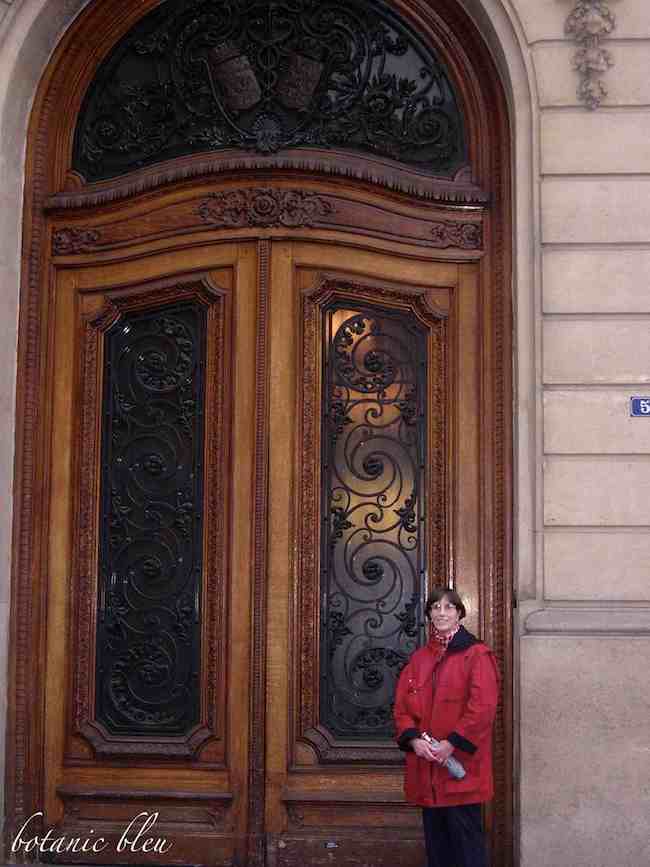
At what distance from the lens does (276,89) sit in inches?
318

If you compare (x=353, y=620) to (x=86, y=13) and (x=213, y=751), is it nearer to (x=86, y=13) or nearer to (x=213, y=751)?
(x=213, y=751)

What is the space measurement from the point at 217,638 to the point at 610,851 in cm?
246

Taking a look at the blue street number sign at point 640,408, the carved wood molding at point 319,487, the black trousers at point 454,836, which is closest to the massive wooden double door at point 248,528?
the carved wood molding at point 319,487

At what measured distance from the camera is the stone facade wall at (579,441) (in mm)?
6832

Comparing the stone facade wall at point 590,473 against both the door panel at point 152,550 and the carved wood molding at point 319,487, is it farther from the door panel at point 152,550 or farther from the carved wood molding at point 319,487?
the door panel at point 152,550

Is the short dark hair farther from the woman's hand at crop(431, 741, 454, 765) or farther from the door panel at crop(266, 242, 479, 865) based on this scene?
the door panel at crop(266, 242, 479, 865)

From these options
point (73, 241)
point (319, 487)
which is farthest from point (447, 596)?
point (73, 241)

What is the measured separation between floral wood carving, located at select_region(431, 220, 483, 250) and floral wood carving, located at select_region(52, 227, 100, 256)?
208cm

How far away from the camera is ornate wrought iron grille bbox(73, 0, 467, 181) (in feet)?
26.3

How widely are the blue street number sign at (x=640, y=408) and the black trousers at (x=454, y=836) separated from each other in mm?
2244

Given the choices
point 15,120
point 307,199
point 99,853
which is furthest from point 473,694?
point 15,120

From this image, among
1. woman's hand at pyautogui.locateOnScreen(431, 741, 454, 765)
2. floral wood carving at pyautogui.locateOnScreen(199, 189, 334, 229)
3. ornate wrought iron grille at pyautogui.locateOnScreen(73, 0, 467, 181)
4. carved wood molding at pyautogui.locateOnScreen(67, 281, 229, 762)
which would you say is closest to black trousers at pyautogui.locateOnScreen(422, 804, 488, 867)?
woman's hand at pyautogui.locateOnScreen(431, 741, 454, 765)

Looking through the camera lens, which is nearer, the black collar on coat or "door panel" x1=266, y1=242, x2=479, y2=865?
the black collar on coat

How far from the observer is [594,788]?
6820mm
